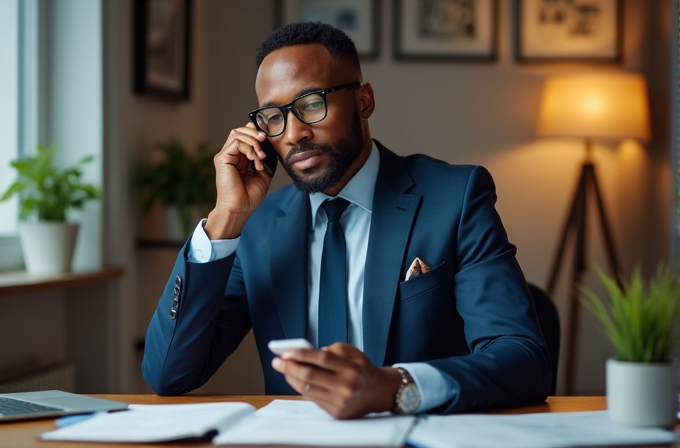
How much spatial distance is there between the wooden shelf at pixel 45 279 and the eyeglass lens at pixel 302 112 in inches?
35.1

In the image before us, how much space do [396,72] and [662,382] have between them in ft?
10.9

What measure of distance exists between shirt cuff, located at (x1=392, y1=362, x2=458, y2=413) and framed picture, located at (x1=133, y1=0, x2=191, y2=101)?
217 cm

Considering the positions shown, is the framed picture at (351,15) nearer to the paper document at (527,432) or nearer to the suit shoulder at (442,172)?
the suit shoulder at (442,172)

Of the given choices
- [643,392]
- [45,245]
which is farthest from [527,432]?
[45,245]

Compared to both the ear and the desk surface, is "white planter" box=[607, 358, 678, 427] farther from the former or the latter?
the ear

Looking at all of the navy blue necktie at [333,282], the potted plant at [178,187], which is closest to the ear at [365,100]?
the navy blue necktie at [333,282]

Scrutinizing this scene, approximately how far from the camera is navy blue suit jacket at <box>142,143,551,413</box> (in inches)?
63.4

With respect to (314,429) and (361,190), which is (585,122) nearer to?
(361,190)

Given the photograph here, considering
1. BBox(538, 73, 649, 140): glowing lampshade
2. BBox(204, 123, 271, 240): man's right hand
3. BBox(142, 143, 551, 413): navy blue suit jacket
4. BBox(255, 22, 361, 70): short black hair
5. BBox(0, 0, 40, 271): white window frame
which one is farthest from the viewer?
BBox(538, 73, 649, 140): glowing lampshade

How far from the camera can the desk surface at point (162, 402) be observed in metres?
1.13

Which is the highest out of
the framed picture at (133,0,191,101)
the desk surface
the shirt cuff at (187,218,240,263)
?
the framed picture at (133,0,191,101)

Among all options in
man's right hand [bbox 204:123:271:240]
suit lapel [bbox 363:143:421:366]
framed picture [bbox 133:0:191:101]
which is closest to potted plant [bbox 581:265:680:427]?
suit lapel [bbox 363:143:421:366]

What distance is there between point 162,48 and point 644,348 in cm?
271

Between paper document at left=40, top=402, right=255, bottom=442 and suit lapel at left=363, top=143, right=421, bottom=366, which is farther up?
suit lapel at left=363, top=143, right=421, bottom=366
